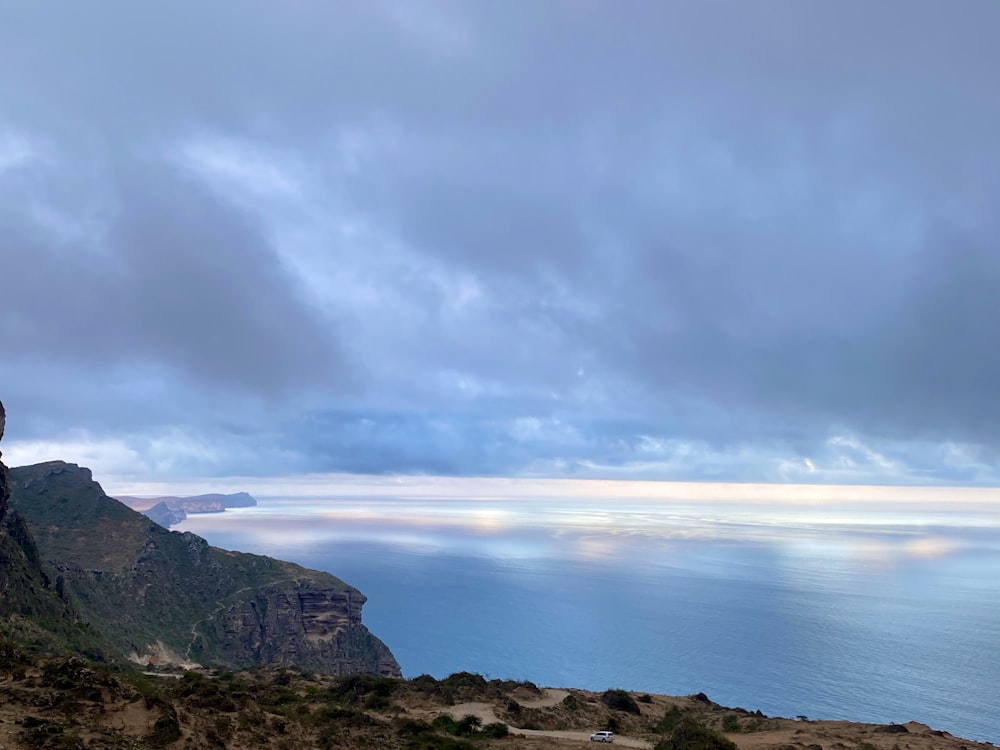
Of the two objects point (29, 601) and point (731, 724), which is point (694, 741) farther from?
point (29, 601)

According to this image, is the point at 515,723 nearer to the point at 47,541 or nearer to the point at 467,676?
the point at 467,676

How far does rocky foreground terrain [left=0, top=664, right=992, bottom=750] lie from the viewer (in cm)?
2214

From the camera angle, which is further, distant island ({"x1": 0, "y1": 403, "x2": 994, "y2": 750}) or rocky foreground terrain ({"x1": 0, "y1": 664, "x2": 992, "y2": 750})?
distant island ({"x1": 0, "y1": 403, "x2": 994, "y2": 750})

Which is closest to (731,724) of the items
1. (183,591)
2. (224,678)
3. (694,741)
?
(694,741)

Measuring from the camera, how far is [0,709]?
21609mm

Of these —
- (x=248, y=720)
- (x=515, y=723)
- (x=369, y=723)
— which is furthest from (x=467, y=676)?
(x=248, y=720)

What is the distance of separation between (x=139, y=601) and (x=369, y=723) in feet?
329

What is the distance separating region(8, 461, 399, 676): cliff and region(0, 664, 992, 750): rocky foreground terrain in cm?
5589

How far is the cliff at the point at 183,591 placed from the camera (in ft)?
352

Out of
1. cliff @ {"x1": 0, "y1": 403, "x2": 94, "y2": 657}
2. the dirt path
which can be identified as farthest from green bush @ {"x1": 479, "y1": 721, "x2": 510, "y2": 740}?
cliff @ {"x1": 0, "y1": 403, "x2": 94, "y2": 657}

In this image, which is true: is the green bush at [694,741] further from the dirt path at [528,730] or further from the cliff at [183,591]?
the cliff at [183,591]

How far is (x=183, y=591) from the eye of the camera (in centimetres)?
12450

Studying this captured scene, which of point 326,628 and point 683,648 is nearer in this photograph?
point 326,628

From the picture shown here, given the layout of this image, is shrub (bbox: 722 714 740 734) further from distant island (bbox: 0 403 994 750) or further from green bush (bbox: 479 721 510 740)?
green bush (bbox: 479 721 510 740)
